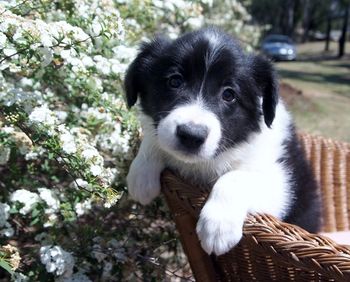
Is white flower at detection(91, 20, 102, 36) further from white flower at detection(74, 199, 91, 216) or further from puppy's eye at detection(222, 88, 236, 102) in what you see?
white flower at detection(74, 199, 91, 216)

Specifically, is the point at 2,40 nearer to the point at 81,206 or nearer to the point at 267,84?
the point at 81,206

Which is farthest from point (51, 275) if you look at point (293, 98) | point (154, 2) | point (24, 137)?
point (293, 98)

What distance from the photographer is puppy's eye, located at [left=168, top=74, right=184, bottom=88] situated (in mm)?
2570

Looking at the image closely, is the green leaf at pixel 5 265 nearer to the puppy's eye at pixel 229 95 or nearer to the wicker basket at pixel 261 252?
the wicker basket at pixel 261 252

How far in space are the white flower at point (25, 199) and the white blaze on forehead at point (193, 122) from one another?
29.3 inches

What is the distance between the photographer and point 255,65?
2.71 meters

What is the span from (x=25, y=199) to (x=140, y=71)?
83 centimetres

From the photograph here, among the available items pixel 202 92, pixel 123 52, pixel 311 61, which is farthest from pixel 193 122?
pixel 311 61

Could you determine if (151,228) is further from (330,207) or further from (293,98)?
(293,98)

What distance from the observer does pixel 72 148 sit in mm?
2283

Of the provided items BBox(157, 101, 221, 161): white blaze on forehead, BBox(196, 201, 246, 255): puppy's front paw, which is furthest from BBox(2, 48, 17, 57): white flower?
BBox(196, 201, 246, 255): puppy's front paw

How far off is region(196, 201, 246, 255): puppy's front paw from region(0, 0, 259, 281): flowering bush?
1.22 feet

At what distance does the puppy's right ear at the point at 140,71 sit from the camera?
279 centimetres

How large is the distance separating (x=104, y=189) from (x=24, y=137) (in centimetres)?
62
